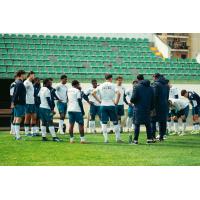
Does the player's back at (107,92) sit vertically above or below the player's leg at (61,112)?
above

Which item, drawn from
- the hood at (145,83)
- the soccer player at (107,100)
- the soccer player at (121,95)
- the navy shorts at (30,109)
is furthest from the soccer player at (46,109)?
the hood at (145,83)

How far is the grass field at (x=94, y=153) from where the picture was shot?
971 cm

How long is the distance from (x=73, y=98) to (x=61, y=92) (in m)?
0.86

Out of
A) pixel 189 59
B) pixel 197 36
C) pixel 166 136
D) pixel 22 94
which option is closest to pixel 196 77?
pixel 189 59

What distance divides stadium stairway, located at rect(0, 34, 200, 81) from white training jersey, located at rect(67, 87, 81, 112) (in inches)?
10.2

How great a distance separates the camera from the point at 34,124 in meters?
12.8

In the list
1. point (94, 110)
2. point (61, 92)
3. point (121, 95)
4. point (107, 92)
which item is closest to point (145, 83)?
point (107, 92)

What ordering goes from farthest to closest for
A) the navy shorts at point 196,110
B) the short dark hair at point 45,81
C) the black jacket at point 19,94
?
the navy shorts at point 196,110 → the short dark hair at point 45,81 → the black jacket at point 19,94

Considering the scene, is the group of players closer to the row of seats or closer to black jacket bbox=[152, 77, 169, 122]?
black jacket bbox=[152, 77, 169, 122]

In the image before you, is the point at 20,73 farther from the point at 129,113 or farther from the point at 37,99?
the point at 129,113

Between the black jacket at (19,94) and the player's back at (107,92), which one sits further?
the player's back at (107,92)

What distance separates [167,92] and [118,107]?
4.35 feet

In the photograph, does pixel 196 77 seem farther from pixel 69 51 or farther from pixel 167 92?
pixel 69 51

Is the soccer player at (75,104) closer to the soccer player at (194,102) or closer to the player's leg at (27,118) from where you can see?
the player's leg at (27,118)
